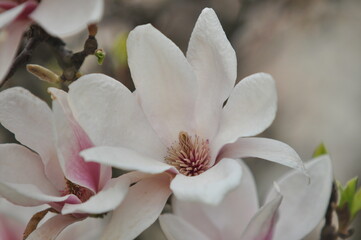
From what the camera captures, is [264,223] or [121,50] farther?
[121,50]

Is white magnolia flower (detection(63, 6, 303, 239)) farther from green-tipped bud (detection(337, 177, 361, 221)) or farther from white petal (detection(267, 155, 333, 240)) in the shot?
green-tipped bud (detection(337, 177, 361, 221))

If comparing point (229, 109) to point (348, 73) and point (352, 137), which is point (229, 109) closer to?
point (352, 137)

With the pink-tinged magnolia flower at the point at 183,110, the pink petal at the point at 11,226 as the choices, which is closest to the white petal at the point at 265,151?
the pink-tinged magnolia flower at the point at 183,110

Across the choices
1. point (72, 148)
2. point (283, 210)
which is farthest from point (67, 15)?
point (283, 210)

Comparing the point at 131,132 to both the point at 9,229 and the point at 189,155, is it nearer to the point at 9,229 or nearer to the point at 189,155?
the point at 189,155

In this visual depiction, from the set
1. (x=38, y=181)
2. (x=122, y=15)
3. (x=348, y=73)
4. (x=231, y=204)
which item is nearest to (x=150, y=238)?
(x=122, y=15)

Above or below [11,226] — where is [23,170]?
above

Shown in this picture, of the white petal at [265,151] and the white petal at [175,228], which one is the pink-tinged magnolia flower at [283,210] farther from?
the white petal at [265,151]
